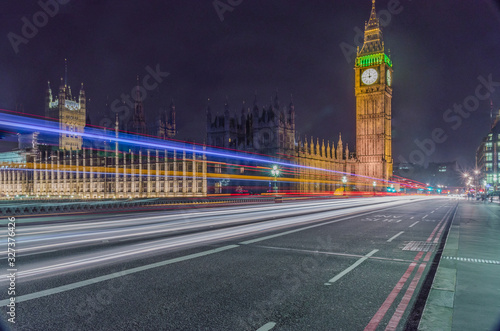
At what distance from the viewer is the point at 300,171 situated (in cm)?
7631

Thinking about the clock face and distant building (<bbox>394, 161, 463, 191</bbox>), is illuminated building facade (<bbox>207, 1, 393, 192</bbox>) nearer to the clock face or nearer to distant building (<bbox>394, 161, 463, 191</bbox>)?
the clock face

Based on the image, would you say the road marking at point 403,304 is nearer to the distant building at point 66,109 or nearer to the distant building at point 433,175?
the distant building at point 66,109

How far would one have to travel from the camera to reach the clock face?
112 m

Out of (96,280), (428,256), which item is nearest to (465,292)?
(428,256)

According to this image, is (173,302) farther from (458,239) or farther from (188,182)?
(188,182)

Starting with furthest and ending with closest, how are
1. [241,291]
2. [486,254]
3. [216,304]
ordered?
[486,254] → [241,291] → [216,304]

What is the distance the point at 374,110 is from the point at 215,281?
11399 centimetres

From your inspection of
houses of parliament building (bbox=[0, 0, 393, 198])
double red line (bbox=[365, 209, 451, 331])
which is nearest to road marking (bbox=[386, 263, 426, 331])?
double red line (bbox=[365, 209, 451, 331])

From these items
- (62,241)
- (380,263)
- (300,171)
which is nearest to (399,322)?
(380,263)

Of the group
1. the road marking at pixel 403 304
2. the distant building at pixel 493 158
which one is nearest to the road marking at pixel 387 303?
the road marking at pixel 403 304

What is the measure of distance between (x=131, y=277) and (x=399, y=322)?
17.4ft

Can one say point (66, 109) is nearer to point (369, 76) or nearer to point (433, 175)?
point (369, 76)

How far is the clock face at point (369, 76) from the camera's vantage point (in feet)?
368

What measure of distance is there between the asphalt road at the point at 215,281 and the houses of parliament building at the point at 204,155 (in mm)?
49207
